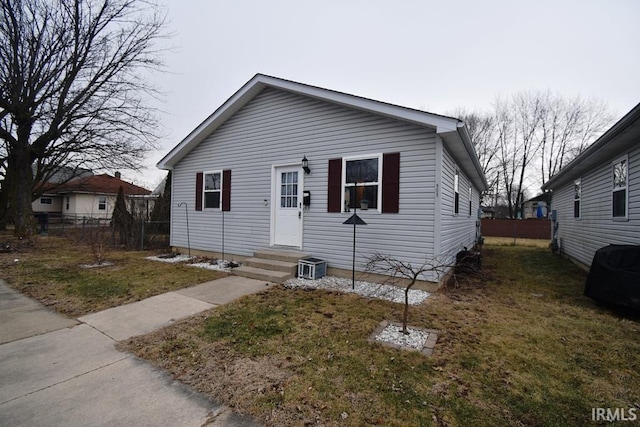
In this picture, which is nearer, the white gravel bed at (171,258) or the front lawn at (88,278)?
the front lawn at (88,278)

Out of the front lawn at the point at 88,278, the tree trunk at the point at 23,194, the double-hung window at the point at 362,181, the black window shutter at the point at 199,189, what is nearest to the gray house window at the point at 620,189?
the double-hung window at the point at 362,181

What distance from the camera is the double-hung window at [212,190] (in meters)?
8.84

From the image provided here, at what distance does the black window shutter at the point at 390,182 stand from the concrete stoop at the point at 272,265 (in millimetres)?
2357

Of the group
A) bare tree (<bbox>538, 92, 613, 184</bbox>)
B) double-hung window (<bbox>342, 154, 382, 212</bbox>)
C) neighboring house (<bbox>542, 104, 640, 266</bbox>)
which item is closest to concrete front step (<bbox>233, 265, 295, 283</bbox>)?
double-hung window (<bbox>342, 154, 382, 212</bbox>)

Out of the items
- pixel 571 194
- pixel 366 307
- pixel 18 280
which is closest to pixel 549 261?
pixel 571 194

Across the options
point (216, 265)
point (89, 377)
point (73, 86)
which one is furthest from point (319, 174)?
point (73, 86)

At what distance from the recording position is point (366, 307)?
4.56 meters

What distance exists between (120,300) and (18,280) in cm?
342

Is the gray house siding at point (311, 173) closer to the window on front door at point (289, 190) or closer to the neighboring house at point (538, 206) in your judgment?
the window on front door at point (289, 190)

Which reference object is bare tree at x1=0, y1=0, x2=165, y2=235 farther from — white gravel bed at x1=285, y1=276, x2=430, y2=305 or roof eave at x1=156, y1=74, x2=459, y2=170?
white gravel bed at x1=285, y1=276, x2=430, y2=305

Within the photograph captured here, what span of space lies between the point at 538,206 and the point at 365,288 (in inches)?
1245

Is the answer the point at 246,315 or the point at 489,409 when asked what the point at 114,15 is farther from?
the point at 489,409

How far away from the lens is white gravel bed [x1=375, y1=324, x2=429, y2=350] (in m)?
3.28

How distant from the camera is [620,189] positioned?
20.3 feet
